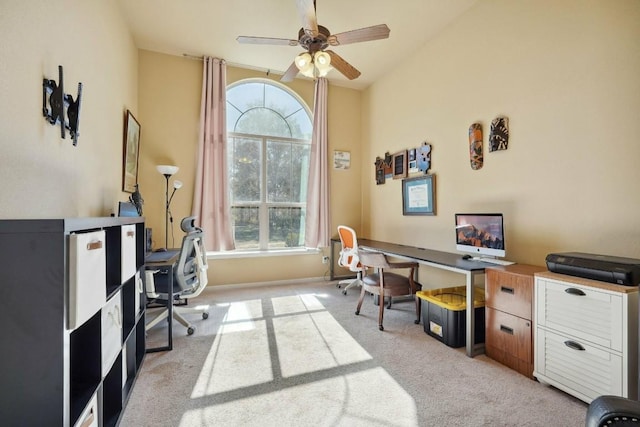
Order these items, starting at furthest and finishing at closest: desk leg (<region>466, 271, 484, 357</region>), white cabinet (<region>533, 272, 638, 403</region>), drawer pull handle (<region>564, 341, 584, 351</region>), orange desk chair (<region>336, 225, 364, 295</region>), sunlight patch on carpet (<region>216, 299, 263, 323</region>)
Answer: orange desk chair (<region>336, 225, 364, 295</region>)
sunlight patch on carpet (<region>216, 299, 263, 323</region>)
desk leg (<region>466, 271, 484, 357</region>)
drawer pull handle (<region>564, 341, 584, 351</region>)
white cabinet (<region>533, 272, 638, 403</region>)

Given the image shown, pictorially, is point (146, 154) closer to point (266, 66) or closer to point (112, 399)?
point (266, 66)

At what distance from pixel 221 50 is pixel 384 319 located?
12.9 ft

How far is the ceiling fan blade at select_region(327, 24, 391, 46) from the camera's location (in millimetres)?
2258

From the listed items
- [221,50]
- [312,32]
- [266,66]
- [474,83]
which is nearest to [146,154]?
[221,50]

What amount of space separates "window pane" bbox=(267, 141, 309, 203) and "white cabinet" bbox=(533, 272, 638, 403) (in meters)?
3.33

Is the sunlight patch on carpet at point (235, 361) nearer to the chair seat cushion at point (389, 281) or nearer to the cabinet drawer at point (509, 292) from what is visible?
the chair seat cushion at point (389, 281)

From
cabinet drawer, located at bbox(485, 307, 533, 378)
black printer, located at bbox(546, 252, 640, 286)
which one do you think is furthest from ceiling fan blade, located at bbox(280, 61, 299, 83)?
cabinet drawer, located at bbox(485, 307, 533, 378)

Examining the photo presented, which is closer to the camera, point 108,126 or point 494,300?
point 494,300

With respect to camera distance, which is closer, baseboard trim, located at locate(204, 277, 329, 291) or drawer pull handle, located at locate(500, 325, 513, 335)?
drawer pull handle, located at locate(500, 325, 513, 335)

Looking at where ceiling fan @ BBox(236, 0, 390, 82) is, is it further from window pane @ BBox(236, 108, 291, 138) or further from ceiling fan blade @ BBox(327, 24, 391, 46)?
window pane @ BBox(236, 108, 291, 138)

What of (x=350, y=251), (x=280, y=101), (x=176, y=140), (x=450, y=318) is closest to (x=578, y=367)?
(x=450, y=318)

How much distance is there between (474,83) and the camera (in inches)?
111

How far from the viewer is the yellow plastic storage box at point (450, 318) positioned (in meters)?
2.31

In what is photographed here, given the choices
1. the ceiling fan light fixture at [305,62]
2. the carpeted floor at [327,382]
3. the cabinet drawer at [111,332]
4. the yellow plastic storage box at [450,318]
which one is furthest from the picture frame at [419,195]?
the cabinet drawer at [111,332]
